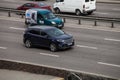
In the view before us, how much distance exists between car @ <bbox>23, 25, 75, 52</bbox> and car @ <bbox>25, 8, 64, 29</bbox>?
497 cm

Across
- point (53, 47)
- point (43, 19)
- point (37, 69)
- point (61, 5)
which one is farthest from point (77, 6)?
point (37, 69)

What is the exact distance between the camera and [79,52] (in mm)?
28078

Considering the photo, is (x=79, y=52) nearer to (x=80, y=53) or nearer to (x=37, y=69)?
(x=80, y=53)

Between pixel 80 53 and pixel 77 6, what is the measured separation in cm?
1445

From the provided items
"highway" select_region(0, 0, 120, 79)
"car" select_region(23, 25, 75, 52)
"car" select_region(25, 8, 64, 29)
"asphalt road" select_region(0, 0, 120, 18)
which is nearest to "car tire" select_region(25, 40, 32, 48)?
"car" select_region(23, 25, 75, 52)

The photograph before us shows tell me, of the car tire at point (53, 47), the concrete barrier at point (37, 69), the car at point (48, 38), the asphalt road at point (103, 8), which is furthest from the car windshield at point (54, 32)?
the asphalt road at point (103, 8)

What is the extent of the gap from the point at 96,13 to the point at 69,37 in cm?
1489

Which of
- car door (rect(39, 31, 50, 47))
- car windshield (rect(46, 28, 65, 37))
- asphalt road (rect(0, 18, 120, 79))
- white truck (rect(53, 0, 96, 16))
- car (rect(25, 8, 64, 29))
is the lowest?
asphalt road (rect(0, 18, 120, 79))

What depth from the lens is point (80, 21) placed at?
123 ft

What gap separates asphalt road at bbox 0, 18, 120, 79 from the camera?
24.7m

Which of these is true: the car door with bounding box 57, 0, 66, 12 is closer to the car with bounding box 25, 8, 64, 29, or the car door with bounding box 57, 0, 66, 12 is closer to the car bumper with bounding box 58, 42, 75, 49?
the car with bounding box 25, 8, 64, 29

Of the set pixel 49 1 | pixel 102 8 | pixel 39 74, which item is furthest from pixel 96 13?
pixel 39 74

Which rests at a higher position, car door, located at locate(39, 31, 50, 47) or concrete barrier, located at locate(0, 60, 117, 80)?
car door, located at locate(39, 31, 50, 47)

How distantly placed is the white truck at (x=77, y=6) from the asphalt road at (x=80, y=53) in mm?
6065
